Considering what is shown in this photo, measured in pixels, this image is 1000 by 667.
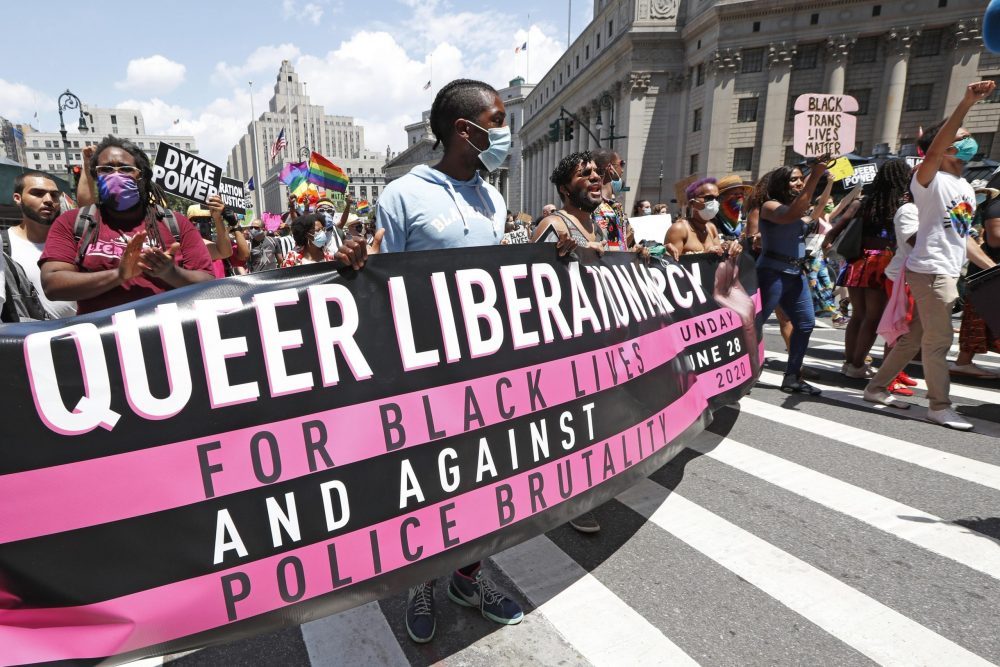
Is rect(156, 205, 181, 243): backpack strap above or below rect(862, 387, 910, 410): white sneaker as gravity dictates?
above

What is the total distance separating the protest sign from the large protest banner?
14.5 ft

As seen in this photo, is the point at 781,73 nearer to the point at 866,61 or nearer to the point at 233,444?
the point at 866,61

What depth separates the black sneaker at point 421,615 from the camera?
7.45 feet

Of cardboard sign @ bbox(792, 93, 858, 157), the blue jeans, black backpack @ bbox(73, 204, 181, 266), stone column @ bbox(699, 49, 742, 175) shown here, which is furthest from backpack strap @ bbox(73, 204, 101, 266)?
stone column @ bbox(699, 49, 742, 175)

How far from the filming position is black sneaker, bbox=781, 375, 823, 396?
5523 millimetres

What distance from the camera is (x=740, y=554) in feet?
9.30

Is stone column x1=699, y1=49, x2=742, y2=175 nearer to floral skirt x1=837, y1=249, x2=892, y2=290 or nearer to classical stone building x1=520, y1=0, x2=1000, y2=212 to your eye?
classical stone building x1=520, y1=0, x2=1000, y2=212

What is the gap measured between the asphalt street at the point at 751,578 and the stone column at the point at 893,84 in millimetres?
41152

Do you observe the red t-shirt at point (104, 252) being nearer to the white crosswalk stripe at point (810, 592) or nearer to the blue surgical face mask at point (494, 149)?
the blue surgical face mask at point (494, 149)

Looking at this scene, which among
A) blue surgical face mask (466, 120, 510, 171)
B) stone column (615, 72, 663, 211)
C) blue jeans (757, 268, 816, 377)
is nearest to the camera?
blue surgical face mask (466, 120, 510, 171)

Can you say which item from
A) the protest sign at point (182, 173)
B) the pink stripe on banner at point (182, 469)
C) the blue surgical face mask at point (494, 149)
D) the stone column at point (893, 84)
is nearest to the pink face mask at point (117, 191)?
the pink stripe on banner at point (182, 469)

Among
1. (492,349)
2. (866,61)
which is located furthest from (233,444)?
(866,61)

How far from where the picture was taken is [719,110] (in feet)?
129

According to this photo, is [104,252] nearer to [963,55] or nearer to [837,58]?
[837,58]
